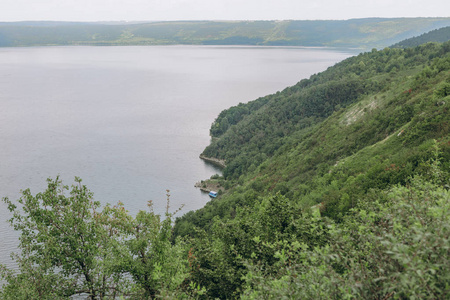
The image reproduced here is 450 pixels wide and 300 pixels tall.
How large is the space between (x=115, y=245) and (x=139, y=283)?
224cm

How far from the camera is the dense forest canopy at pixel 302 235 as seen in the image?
325 inches

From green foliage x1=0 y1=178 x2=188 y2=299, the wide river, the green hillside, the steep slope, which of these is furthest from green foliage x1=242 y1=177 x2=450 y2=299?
the wide river

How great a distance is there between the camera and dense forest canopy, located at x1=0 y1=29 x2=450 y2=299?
8.26m

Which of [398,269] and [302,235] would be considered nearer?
[398,269]

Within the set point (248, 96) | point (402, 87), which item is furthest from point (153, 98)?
point (402, 87)

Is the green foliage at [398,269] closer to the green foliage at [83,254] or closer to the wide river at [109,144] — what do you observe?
the green foliage at [83,254]

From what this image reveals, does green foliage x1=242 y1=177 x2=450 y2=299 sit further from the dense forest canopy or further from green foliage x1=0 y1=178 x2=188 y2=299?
green foliage x1=0 y1=178 x2=188 y2=299

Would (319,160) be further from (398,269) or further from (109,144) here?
(109,144)

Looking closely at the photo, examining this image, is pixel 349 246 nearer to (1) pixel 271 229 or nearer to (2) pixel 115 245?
(1) pixel 271 229

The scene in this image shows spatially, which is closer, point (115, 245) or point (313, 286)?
point (313, 286)

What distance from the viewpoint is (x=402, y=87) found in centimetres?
5634

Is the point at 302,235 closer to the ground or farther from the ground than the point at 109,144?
farther from the ground

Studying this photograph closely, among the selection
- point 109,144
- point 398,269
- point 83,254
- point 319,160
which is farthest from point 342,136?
point 109,144

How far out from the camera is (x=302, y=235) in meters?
17.1
